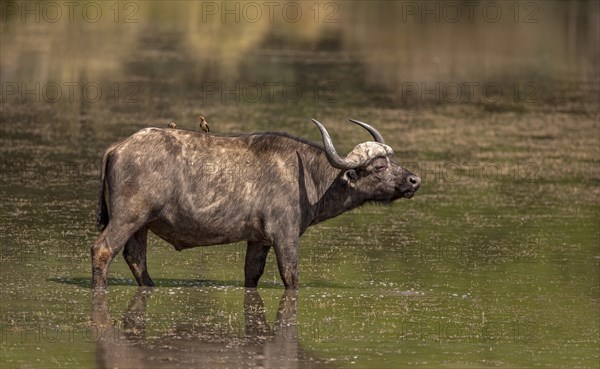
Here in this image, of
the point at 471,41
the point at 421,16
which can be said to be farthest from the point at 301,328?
the point at 421,16

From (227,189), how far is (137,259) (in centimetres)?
94

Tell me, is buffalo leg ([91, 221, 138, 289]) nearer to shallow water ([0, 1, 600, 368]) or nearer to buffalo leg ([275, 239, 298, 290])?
shallow water ([0, 1, 600, 368])

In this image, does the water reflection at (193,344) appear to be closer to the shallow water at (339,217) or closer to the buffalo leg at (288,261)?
the shallow water at (339,217)

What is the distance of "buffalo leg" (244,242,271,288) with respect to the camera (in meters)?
13.8

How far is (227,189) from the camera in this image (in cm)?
1364

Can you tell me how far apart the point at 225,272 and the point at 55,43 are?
2076 cm

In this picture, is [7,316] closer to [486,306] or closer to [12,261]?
[12,261]

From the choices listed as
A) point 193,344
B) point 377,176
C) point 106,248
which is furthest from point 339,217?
point 193,344

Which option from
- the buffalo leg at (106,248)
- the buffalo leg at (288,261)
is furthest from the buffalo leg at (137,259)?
the buffalo leg at (288,261)

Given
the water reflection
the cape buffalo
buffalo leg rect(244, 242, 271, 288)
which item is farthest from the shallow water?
the cape buffalo

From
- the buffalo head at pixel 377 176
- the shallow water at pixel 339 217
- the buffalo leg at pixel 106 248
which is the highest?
the buffalo head at pixel 377 176

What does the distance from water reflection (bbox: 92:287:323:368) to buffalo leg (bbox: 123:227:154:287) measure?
773 millimetres

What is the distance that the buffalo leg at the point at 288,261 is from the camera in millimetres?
13609

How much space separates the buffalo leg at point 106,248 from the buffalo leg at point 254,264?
1.15m
